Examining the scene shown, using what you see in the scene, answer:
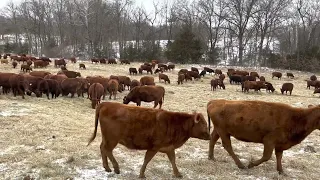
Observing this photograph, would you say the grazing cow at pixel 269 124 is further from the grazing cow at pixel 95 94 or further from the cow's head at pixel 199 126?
the grazing cow at pixel 95 94

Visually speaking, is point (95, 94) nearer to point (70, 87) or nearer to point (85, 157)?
point (70, 87)

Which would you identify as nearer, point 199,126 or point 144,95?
point 199,126

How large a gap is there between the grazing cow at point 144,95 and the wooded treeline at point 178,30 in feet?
113

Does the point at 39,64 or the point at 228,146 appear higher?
the point at 39,64

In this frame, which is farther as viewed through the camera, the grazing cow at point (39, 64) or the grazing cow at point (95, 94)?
the grazing cow at point (39, 64)

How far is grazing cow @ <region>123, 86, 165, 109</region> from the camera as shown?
15977mm

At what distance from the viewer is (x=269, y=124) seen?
24.8ft

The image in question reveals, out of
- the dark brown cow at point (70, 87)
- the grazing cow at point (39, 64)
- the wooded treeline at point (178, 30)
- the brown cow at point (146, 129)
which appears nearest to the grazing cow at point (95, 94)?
the dark brown cow at point (70, 87)

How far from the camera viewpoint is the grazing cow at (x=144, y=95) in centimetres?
1598

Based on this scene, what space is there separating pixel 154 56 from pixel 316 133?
45142 millimetres

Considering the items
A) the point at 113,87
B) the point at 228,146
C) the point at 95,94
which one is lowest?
the point at 228,146

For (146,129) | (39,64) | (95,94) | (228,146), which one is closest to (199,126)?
(146,129)

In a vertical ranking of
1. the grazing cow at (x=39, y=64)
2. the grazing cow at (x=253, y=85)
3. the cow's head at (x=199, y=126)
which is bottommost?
the grazing cow at (x=253, y=85)

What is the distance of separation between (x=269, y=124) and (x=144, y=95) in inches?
367
